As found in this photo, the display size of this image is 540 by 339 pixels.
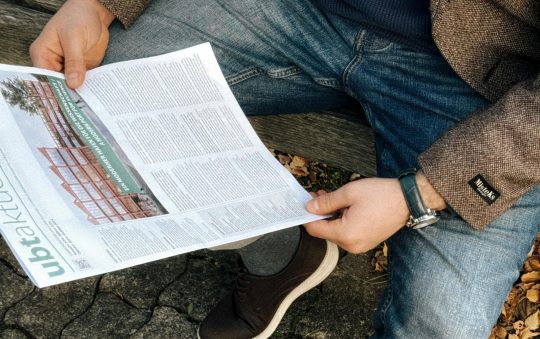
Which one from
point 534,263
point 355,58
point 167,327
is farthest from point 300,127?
point 534,263

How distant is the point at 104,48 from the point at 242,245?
659mm

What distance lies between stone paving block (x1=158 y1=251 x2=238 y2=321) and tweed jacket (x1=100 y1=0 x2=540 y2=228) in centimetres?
103

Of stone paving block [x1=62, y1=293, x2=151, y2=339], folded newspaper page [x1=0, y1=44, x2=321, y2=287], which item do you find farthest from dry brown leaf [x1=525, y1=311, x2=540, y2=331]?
stone paving block [x1=62, y1=293, x2=151, y2=339]

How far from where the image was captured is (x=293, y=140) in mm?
2119

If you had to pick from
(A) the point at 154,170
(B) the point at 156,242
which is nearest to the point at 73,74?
(A) the point at 154,170

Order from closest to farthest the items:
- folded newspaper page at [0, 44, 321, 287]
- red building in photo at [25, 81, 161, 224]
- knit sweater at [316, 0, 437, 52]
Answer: folded newspaper page at [0, 44, 321, 287], red building in photo at [25, 81, 161, 224], knit sweater at [316, 0, 437, 52]

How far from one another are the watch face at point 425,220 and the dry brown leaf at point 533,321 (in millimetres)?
917

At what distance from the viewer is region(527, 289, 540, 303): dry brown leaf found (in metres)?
2.21

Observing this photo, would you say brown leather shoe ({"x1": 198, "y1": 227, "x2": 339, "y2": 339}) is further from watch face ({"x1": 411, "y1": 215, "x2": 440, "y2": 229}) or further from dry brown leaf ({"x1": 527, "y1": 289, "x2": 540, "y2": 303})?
dry brown leaf ({"x1": 527, "y1": 289, "x2": 540, "y2": 303})

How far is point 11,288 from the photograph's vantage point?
7.25 ft

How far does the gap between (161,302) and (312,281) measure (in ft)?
1.78

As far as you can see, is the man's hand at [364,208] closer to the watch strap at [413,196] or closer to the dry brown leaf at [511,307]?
the watch strap at [413,196]

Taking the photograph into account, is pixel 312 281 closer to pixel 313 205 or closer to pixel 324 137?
pixel 324 137

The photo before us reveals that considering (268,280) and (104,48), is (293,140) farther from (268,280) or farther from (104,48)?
(104,48)
